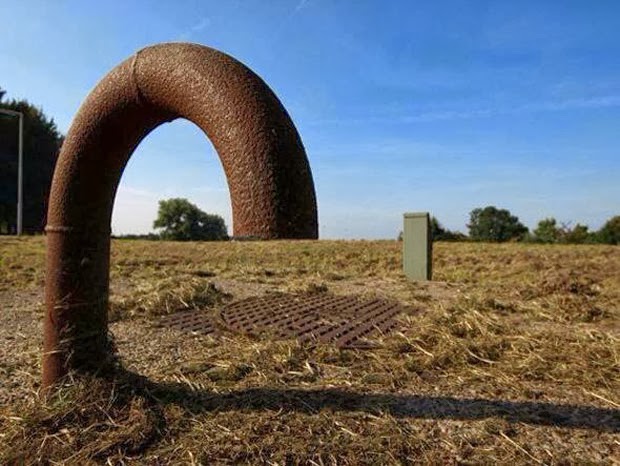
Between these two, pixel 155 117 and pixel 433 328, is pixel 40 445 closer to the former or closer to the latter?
pixel 155 117

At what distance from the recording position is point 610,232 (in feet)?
52.6

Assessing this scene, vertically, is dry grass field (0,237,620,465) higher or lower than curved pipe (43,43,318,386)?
lower

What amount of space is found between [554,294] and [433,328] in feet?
8.47

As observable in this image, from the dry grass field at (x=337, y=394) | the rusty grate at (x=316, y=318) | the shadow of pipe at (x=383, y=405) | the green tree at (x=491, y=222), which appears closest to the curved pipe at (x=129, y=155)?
the dry grass field at (x=337, y=394)

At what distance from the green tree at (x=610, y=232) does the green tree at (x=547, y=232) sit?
1287mm

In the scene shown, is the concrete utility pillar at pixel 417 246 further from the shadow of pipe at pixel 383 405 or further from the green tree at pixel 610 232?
the green tree at pixel 610 232

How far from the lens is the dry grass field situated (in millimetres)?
1793

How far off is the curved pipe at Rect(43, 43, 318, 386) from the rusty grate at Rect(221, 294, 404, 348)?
1.51m

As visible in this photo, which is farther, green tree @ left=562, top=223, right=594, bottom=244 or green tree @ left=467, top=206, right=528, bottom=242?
green tree @ left=467, top=206, right=528, bottom=242

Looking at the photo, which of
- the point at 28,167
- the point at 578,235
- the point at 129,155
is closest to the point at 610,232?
the point at 578,235

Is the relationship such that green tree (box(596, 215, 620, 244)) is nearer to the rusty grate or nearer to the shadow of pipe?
the rusty grate

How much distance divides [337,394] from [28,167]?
30.0m

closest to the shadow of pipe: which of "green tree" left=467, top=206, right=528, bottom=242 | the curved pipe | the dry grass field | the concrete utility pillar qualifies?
the dry grass field

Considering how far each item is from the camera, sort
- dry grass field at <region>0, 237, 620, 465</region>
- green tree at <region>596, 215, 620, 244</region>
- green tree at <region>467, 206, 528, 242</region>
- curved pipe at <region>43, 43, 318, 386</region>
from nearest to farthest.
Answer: curved pipe at <region>43, 43, 318, 386</region> < dry grass field at <region>0, 237, 620, 465</region> < green tree at <region>596, 215, 620, 244</region> < green tree at <region>467, 206, 528, 242</region>
